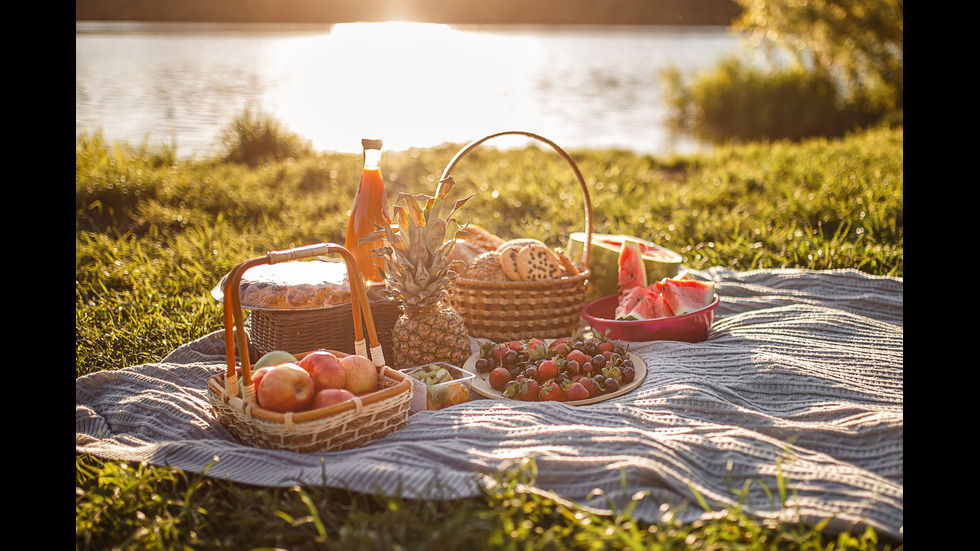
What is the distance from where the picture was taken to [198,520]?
2.32m

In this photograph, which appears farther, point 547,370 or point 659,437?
point 547,370

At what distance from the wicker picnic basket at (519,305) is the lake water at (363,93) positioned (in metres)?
6.28

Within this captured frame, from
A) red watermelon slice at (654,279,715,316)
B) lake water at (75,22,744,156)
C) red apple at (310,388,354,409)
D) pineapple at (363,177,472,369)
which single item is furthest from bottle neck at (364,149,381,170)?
lake water at (75,22,744,156)

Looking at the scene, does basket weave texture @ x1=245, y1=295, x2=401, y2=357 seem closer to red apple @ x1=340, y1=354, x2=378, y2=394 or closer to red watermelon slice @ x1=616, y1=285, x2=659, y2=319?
red apple @ x1=340, y1=354, x2=378, y2=394

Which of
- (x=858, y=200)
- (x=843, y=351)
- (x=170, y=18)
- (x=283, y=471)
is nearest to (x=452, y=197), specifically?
(x=858, y=200)

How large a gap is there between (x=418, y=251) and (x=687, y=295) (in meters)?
1.48

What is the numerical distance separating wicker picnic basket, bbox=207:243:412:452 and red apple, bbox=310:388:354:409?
0.12ft

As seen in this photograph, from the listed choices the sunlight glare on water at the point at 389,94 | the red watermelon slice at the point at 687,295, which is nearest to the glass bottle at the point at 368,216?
the red watermelon slice at the point at 687,295

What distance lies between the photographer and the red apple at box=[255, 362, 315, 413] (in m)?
2.54

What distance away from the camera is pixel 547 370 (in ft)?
10.4

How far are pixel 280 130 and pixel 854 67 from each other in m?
14.5

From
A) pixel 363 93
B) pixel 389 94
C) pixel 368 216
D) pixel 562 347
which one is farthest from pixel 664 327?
pixel 363 93

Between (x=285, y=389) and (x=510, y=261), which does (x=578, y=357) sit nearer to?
(x=510, y=261)
